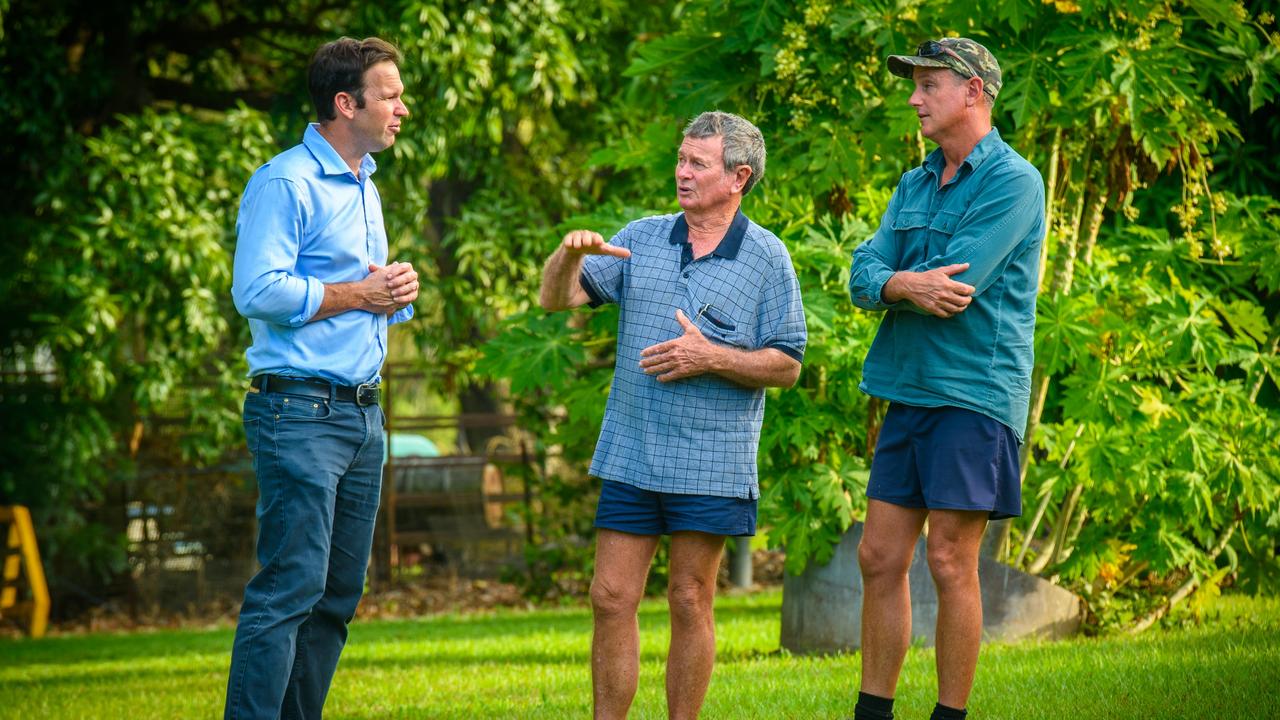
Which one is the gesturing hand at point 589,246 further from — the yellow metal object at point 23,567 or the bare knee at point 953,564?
the yellow metal object at point 23,567

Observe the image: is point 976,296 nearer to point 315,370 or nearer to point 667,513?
point 667,513

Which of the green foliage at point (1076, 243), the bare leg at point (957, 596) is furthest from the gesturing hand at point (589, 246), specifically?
the green foliage at point (1076, 243)

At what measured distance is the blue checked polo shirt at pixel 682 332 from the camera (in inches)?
151

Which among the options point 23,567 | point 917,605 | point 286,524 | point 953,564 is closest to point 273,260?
point 286,524

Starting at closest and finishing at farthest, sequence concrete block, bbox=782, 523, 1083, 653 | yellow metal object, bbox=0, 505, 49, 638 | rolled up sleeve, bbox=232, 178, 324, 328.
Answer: rolled up sleeve, bbox=232, 178, 324, 328 < concrete block, bbox=782, 523, 1083, 653 < yellow metal object, bbox=0, 505, 49, 638

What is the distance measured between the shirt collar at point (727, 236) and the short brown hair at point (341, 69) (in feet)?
3.16

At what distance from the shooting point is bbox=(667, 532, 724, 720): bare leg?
3.86m

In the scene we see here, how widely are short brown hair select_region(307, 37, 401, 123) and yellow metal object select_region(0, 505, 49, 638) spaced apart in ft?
27.0

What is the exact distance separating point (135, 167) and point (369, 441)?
6672 mm

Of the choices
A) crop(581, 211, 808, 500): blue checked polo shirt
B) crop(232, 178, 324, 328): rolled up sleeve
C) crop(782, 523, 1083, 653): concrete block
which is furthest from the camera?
crop(782, 523, 1083, 653): concrete block

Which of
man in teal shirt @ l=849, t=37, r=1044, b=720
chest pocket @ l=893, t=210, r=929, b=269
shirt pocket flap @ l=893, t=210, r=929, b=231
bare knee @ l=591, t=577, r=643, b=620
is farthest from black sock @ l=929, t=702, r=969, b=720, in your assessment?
shirt pocket flap @ l=893, t=210, r=929, b=231

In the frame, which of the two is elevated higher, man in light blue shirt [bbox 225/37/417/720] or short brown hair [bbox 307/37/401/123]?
short brown hair [bbox 307/37/401/123]

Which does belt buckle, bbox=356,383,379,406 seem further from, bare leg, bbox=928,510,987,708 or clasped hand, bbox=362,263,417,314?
bare leg, bbox=928,510,987,708

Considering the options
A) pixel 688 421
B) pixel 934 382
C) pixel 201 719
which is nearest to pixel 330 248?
pixel 688 421
